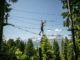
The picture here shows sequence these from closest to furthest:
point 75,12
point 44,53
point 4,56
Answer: point 4,56 → point 75,12 → point 44,53

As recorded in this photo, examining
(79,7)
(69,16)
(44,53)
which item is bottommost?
(44,53)

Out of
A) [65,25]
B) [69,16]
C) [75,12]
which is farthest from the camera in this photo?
[65,25]

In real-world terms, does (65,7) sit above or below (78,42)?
above

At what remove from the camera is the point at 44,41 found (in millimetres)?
25422

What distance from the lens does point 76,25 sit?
11.0 meters

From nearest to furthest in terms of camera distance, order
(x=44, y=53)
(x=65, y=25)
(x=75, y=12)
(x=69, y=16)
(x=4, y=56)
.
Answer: (x=4, y=56) → (x=69, y=16) → (x=75, y=12) → (x=65, y=25) → (x=44, y=53)

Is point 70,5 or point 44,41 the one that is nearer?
point 70,5

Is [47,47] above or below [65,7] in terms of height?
below

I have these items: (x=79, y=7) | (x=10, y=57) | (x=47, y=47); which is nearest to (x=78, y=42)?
(x=79, y=7)

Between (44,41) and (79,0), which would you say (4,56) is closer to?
(79,0)

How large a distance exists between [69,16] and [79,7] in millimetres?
1919

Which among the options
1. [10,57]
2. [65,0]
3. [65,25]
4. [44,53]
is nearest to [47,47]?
[44,53]

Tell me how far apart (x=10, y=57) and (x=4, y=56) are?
1.17 ft

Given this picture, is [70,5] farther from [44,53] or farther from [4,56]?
[44,53]
